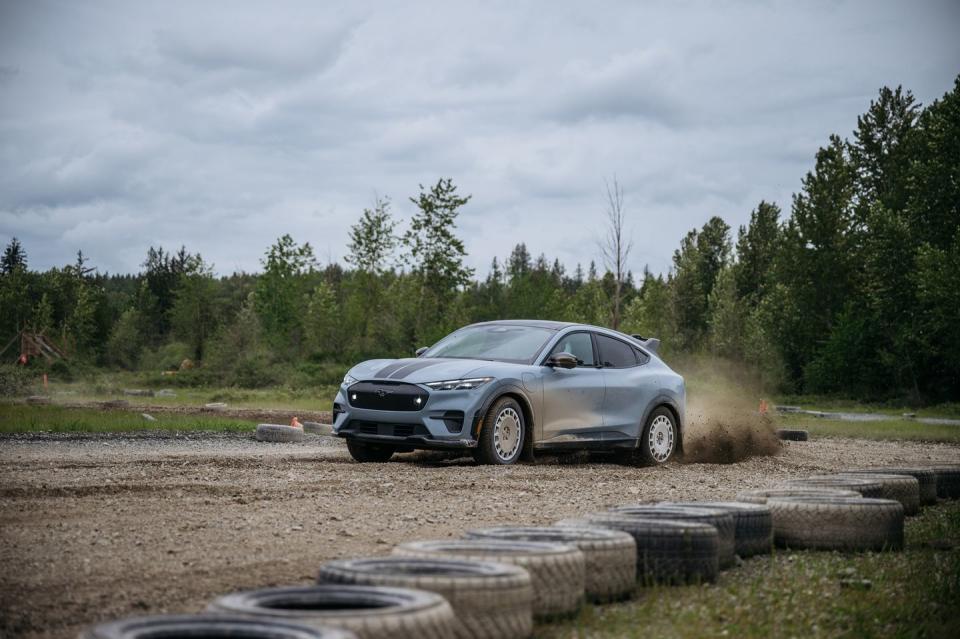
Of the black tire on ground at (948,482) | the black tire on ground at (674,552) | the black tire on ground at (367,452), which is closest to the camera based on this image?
the black tire on ground at (674,552)

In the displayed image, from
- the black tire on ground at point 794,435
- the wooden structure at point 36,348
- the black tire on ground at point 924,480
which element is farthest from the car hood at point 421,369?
the wooden structure at point 36,348

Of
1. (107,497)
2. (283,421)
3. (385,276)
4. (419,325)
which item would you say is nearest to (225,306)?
(385,276)

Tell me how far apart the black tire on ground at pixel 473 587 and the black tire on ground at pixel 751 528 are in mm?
2854

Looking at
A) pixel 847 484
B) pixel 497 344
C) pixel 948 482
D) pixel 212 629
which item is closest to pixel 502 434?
pixel 497 344

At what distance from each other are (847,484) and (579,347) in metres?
5.06

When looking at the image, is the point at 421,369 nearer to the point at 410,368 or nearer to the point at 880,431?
the point at 410,368

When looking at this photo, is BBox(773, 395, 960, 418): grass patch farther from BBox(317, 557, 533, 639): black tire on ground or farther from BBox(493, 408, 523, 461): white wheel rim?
BBox(317, 557, 533, 639): black tire on ground

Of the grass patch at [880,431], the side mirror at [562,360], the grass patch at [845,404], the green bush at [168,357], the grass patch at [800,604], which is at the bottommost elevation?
the grass patch at [845,404]

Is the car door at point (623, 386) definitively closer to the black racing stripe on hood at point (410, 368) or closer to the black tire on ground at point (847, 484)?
the black racing stripe on hood at point (410, 368)

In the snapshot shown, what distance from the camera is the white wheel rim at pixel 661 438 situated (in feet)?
46.2

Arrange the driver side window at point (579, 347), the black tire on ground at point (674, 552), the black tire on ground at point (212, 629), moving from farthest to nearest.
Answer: the driver side window at point (579, 347), the black tire on ground at point (674, 552), the black tire on ground at point (212, 629)

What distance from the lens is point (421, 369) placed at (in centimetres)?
1223

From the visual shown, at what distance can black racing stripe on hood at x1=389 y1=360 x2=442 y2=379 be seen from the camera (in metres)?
12.1

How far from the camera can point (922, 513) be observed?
9.98m
